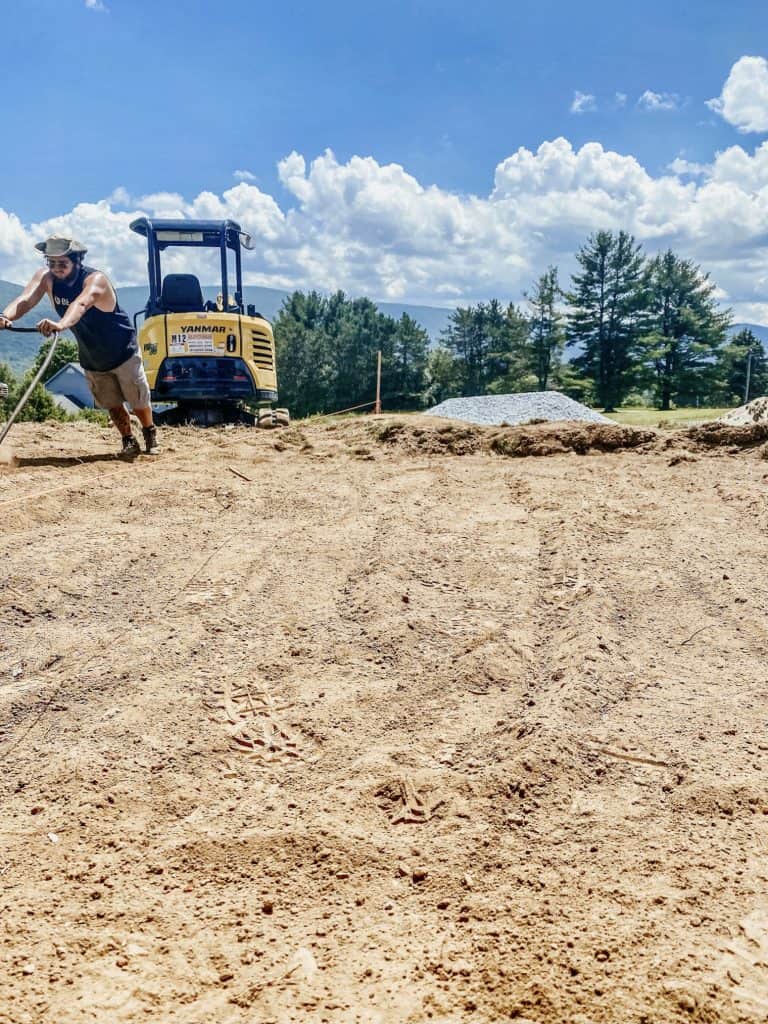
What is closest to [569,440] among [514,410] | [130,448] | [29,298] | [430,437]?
[430,437]

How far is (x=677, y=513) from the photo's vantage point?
201 inches

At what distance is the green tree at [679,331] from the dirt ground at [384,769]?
129ft

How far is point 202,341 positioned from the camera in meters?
10.7

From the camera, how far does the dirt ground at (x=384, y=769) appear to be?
164cm

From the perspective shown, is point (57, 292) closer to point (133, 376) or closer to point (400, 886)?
point (133, 376)

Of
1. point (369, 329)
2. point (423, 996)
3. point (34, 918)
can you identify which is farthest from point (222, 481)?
point (369, 329)

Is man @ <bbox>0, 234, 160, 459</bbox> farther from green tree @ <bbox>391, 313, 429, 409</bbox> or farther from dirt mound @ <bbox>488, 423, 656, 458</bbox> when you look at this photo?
green tree @ <bbox>391, 313, 429, 409</bbox>

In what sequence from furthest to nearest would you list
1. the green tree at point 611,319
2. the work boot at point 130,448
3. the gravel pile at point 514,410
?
the green tree at point 611,319 < the gravel pile at point 514,410 < the work boot at point 130,448

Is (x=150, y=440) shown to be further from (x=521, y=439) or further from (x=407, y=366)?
(x=407, y=366)

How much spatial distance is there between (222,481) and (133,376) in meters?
1.86

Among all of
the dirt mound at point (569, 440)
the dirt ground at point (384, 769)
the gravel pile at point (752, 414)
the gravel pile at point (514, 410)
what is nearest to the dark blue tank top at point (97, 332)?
the dirt ground at point (384, 769)

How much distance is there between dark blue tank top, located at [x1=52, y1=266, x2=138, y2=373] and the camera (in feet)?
22.2

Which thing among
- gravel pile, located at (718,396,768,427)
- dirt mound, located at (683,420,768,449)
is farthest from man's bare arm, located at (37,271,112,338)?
gravel pile, located at (718,396,768,427)

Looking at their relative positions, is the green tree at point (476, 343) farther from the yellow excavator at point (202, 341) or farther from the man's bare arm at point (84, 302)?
the man's bare arm at point (84, 302)
